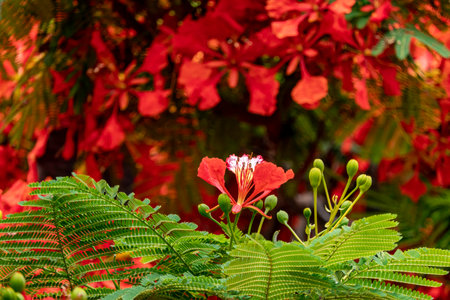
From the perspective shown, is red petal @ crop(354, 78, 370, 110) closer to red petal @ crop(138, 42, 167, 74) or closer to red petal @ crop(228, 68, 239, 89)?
red petal @ crop(228, 68, 239, 89)

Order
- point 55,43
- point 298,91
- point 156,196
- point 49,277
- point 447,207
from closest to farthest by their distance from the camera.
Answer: point 49,277 → point 298,91 → point 55,43 → point 156,196 → point 447,207

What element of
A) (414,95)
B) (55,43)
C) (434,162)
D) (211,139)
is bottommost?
(434,162)

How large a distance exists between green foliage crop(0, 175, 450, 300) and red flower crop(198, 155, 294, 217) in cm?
4

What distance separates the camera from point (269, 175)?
46cm

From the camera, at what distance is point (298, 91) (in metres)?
0.96

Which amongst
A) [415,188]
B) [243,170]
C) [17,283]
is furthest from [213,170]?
[415,188]

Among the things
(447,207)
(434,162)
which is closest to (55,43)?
(434,162)

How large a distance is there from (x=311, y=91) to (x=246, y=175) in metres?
0.50

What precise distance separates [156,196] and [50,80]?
284 millimetres

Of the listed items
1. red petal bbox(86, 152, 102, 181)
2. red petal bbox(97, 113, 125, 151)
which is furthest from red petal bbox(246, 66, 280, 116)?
red petal bbox(86, 152, 102, 181)

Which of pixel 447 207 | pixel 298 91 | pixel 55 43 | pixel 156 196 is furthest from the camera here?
pixel 447 207

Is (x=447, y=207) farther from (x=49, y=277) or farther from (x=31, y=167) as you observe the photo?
(x=49, y=277)

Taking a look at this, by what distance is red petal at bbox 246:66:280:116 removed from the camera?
3.20ft

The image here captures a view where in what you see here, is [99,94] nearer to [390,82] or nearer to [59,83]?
[59,83]
